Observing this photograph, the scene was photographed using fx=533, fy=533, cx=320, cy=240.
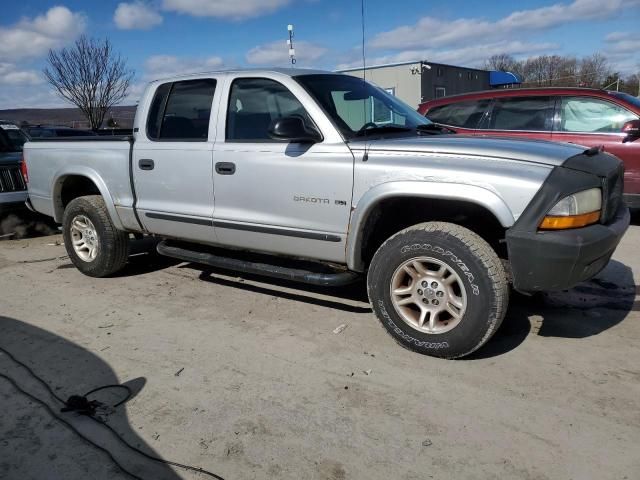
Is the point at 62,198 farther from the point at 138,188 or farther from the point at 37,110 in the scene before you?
the point at 37,110

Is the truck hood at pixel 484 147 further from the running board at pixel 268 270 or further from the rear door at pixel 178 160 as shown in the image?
the rear door at pixel 178 160

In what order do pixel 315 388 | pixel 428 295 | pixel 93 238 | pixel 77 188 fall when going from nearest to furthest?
pixel 315 388
pixel 428 295
pixel 93 238
pixel 77 188

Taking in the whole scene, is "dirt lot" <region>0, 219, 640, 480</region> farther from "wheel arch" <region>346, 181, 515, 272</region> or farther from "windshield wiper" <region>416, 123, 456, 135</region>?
"windshield wiper" <region>416, 123, 456, 135</region>

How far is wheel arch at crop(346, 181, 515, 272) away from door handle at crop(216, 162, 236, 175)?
1104 millimetres

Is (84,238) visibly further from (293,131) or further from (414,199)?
(414,199)

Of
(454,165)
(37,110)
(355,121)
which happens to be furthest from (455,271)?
(37,110)

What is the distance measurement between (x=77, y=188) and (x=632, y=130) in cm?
669

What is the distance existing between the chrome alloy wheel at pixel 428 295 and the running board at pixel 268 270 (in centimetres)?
43

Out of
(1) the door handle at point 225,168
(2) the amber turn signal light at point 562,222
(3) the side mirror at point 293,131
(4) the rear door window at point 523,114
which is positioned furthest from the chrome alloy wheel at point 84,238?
(4) the rear door window at point 523,114

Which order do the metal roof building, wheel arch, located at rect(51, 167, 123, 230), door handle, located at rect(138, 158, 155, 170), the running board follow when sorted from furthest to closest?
the metal roof building → wheel arch, located at rect(51, 167, 123, 230) → door handle, located at rect(138, 158, 155, 170) → the running board

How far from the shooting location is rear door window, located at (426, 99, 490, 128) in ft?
25.0

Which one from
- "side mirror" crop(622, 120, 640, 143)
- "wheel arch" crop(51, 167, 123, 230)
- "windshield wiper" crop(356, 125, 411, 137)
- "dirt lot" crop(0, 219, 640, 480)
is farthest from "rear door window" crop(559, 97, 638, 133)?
"wheel arch" crop(51, 167, 123, 230)

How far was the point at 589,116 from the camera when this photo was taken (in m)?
7.01

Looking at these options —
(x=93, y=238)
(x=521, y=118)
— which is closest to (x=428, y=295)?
(x=93, y=238)
